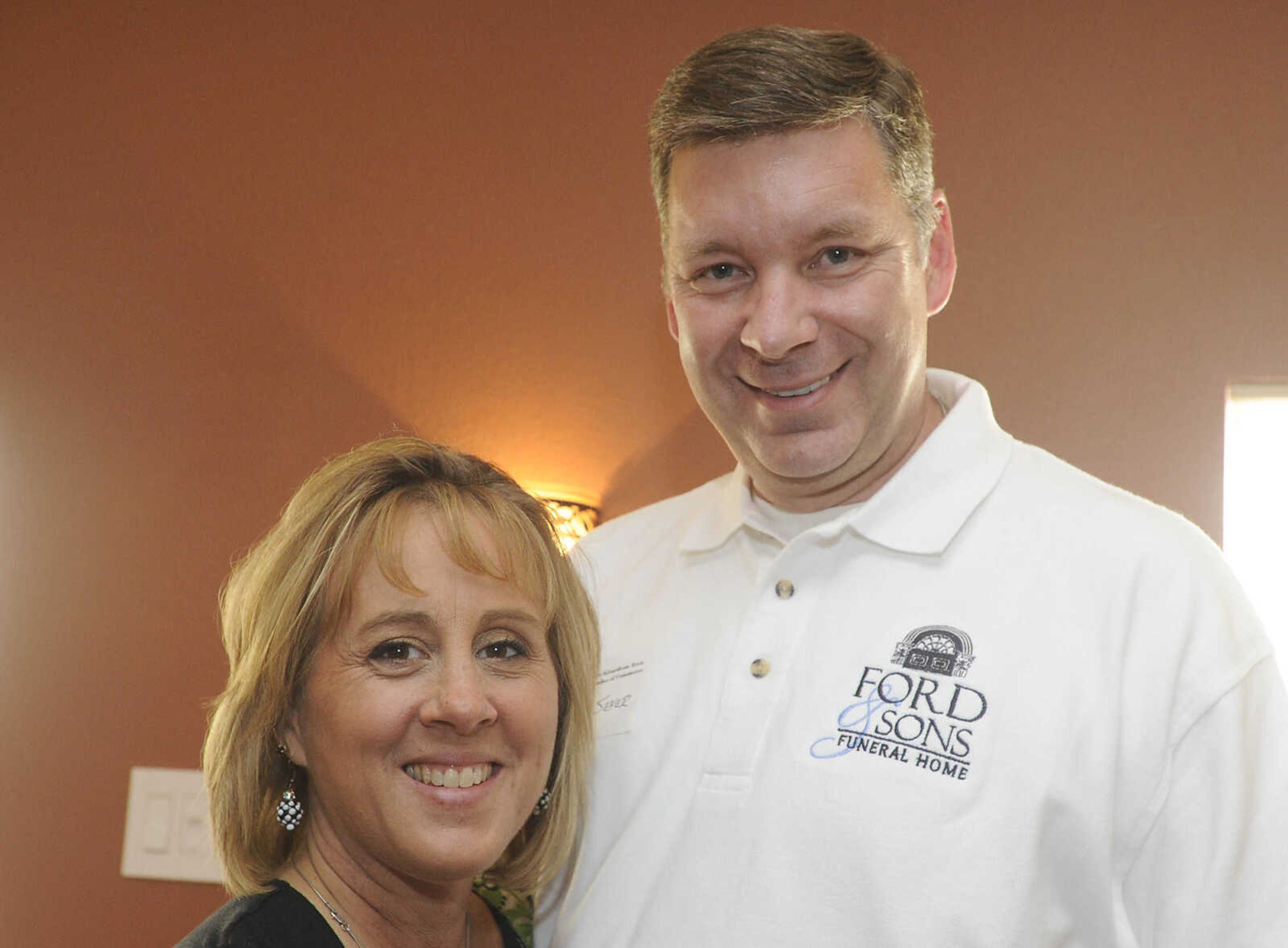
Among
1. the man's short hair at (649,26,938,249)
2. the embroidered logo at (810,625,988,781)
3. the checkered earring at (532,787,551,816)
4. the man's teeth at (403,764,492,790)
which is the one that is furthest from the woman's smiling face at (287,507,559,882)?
the man's short hair at (649,26,938,249)

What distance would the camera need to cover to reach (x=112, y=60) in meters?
3.11

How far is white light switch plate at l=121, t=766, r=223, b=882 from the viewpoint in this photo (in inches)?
113

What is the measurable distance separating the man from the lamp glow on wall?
3.95 feet

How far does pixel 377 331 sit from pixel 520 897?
171 cm

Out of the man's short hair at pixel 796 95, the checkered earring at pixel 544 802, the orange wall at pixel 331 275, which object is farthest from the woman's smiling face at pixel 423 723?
the orange wall at pixel 331 275

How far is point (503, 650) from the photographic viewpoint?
148 cm

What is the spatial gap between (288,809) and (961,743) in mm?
700

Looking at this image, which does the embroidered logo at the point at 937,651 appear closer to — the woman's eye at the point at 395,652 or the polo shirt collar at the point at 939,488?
the polo shirt collar at the point at 939,488

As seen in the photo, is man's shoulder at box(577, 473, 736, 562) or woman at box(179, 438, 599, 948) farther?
man's shoulder at box(577, 473, 736, 562)

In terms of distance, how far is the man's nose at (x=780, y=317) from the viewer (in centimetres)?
146

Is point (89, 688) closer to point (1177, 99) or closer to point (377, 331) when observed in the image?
point (377, 331)

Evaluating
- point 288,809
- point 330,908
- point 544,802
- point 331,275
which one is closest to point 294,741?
point 288,809

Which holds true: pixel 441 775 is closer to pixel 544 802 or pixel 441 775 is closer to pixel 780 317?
pixel 544 802

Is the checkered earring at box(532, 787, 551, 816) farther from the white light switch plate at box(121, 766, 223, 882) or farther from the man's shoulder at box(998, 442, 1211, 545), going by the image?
the white light switch plate at box(121, 766, 223, 882)
